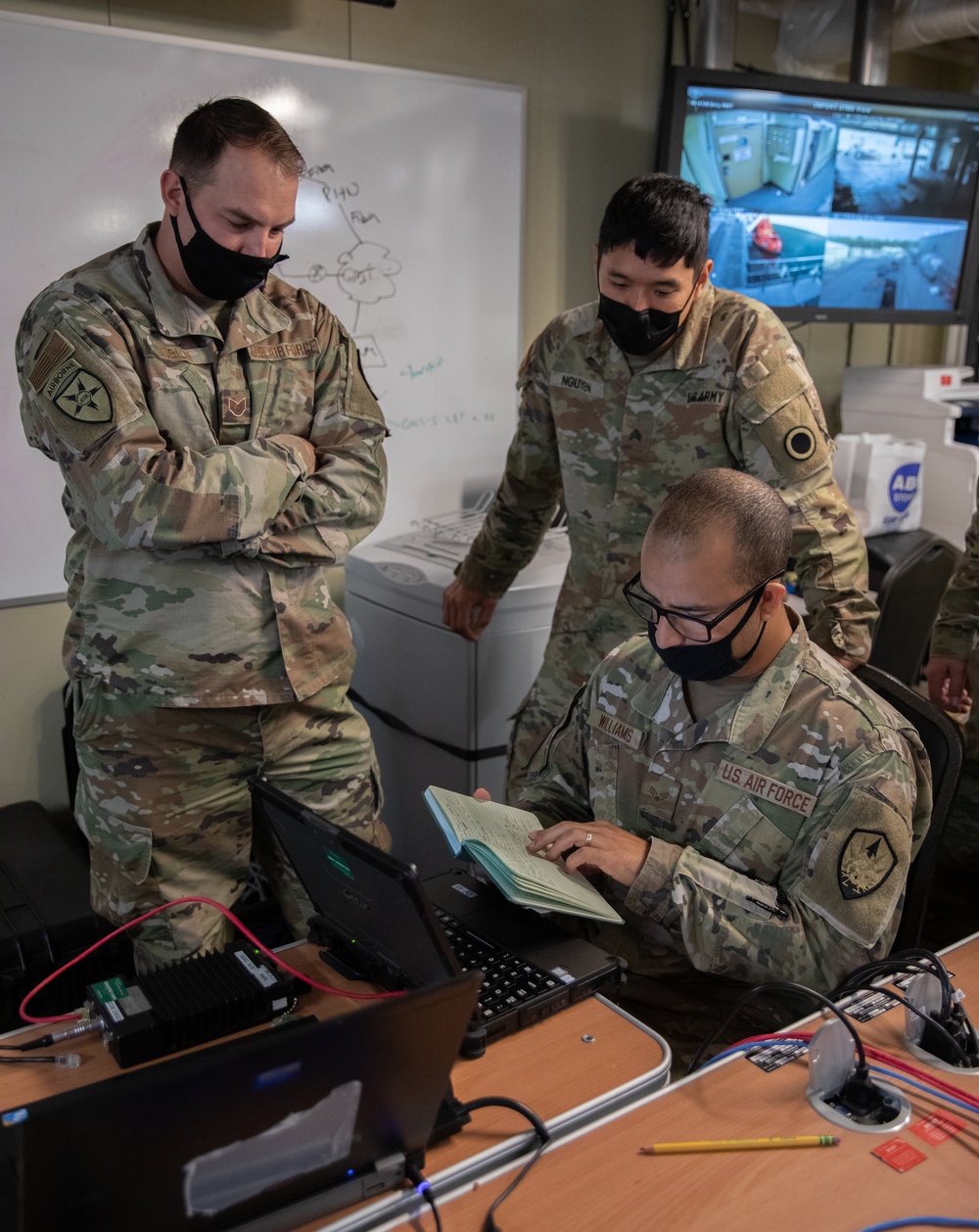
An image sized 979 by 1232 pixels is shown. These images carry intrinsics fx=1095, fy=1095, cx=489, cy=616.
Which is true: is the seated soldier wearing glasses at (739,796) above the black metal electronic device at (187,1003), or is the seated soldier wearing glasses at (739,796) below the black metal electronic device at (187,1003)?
above

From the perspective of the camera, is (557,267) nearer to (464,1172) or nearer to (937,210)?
(937,210)

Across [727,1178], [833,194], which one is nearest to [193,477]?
[727,1178]

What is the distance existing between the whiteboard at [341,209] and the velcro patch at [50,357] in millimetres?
924

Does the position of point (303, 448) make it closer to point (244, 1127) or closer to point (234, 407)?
point (234, 407)

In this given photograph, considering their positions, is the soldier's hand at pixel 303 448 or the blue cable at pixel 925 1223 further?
the soldier's hand at pixel 303 448

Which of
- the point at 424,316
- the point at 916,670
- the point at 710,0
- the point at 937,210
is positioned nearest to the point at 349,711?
the point at 424,316

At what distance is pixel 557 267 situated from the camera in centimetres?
322

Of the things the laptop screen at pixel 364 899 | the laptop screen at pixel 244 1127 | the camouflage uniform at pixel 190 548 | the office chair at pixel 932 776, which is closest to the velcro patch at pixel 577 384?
the camouflage uniform at pixel 190 548

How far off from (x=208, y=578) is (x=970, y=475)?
277 cm

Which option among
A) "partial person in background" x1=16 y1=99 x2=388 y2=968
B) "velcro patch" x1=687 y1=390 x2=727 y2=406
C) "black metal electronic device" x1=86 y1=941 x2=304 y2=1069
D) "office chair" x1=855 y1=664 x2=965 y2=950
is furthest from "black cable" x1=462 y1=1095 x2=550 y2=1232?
"velcro patch" x1=687 y1=390 x2=727 y2=406

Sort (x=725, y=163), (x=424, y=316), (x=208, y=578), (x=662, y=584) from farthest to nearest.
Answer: (x=725, y=163), (x=424, y=316), (x=208, y=578), (x=662, y=584)

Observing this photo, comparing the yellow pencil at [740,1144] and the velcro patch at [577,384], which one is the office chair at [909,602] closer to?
the velcro patch at [577,384]

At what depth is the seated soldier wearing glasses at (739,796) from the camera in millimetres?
1235

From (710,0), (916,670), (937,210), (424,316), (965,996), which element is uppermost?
(710,0)
